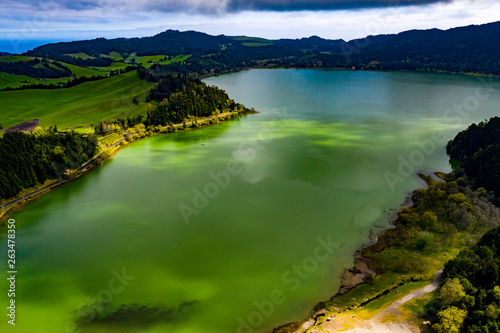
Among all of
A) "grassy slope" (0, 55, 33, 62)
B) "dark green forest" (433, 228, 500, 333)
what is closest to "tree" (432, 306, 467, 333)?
"dark green forest" (433, 228, 500, 333)

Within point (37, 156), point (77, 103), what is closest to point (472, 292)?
point (37, 156)

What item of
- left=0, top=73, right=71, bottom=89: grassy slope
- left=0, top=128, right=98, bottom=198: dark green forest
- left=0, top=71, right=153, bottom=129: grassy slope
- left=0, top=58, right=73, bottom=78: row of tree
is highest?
left=0, top=58, right=73, bottom=78: row of tree

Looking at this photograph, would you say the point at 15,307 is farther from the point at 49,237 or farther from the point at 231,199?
the point at 231,199

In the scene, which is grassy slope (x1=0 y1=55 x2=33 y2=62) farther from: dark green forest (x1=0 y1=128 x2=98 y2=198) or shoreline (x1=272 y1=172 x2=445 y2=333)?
shoreline (x1=272 y1=172 x2=445 y2=333)

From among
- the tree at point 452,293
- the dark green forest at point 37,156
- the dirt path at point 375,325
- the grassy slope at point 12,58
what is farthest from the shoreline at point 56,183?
the grassy slope at point 12,58

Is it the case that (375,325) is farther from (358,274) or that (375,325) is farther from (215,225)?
(215,225)

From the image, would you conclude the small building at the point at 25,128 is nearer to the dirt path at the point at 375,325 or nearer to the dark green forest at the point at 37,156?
the dark green forest at the point at 37,156

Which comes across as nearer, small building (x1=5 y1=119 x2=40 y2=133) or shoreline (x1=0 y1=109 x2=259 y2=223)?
shoreline (x1=0 y1=109 x2=259 y2=223)
